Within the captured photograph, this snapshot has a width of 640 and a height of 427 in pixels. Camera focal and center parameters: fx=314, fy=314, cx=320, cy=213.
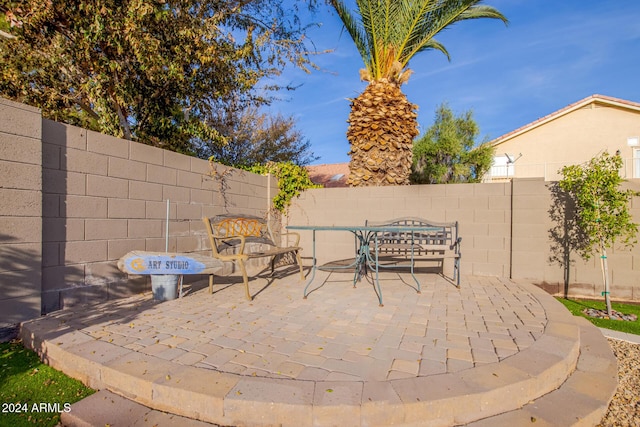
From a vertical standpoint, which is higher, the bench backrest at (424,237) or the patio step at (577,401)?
the bench backrest at (424,237)

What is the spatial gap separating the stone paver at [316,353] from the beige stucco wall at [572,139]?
12079mm

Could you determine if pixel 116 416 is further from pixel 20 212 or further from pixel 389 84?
pixel 389 84

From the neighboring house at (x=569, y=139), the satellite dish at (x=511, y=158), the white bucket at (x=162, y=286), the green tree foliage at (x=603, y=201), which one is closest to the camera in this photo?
the white bucket at (x=162, y=286)

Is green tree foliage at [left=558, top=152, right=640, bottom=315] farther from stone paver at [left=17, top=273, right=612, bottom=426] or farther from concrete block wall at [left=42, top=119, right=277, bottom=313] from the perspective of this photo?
concrete block wall at [left=42, top=119, right=277, bottom=313]

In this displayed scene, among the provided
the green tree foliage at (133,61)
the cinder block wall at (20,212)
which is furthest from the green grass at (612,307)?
the green tree foliage at (133,61)

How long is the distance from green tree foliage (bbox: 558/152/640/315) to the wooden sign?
15.5ft

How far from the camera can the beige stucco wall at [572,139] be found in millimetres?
12648

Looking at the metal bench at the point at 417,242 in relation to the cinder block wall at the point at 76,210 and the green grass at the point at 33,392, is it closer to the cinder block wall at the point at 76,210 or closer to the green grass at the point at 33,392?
→ the cinder block wall at the point at 76,210

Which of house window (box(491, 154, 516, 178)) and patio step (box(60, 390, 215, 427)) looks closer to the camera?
patio step (box(60, 390, 215, 427))

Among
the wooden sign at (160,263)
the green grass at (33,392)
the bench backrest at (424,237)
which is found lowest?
the green grass at (33,392)

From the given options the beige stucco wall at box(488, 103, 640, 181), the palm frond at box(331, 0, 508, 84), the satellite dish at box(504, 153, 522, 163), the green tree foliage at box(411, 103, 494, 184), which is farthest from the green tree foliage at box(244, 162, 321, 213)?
the satellite dish at box(504, 153, 522, 163)

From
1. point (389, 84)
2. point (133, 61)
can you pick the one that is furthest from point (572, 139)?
point (133, 61)

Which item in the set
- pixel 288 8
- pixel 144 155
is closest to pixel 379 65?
pixel 288 8

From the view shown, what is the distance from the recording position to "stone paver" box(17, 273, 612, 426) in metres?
1.56
